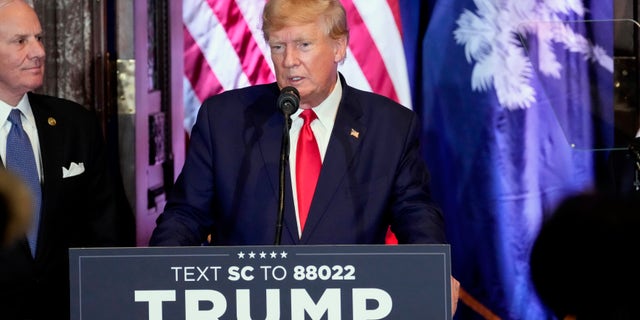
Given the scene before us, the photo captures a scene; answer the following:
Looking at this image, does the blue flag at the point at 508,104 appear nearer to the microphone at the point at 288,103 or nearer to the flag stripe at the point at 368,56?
the flag stripe at the point at 368,56

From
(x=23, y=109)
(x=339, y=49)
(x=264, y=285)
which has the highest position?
(x=339, y=49)

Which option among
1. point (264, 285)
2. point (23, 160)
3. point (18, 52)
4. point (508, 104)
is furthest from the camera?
point (508, 104)

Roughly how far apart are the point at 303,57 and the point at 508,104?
6.20ft

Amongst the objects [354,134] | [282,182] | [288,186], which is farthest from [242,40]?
[282,182]

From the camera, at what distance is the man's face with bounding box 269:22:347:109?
3.01 meters

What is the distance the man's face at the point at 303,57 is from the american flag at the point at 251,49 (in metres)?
1.63

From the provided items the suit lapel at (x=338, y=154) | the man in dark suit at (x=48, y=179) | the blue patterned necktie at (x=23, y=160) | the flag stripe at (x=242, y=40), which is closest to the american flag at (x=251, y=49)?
the flag stripe at (x=242, y=40)

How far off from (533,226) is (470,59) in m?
0.82

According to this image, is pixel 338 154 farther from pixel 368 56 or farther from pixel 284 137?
pixel 368 56

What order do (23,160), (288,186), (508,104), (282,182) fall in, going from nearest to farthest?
1. (282,182)
2. (288,186)
3. (23,160)
4. (508,104)

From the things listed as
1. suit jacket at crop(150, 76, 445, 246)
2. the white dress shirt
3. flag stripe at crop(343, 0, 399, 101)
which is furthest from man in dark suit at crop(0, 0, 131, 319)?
flag stripe at crop(343, 0, 399, 101)

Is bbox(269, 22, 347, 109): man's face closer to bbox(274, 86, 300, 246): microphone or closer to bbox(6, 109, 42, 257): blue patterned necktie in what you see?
bbox(274, 86, 300, 246): microphone

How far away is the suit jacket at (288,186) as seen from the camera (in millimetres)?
2916

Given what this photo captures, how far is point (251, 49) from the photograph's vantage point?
187 inches
